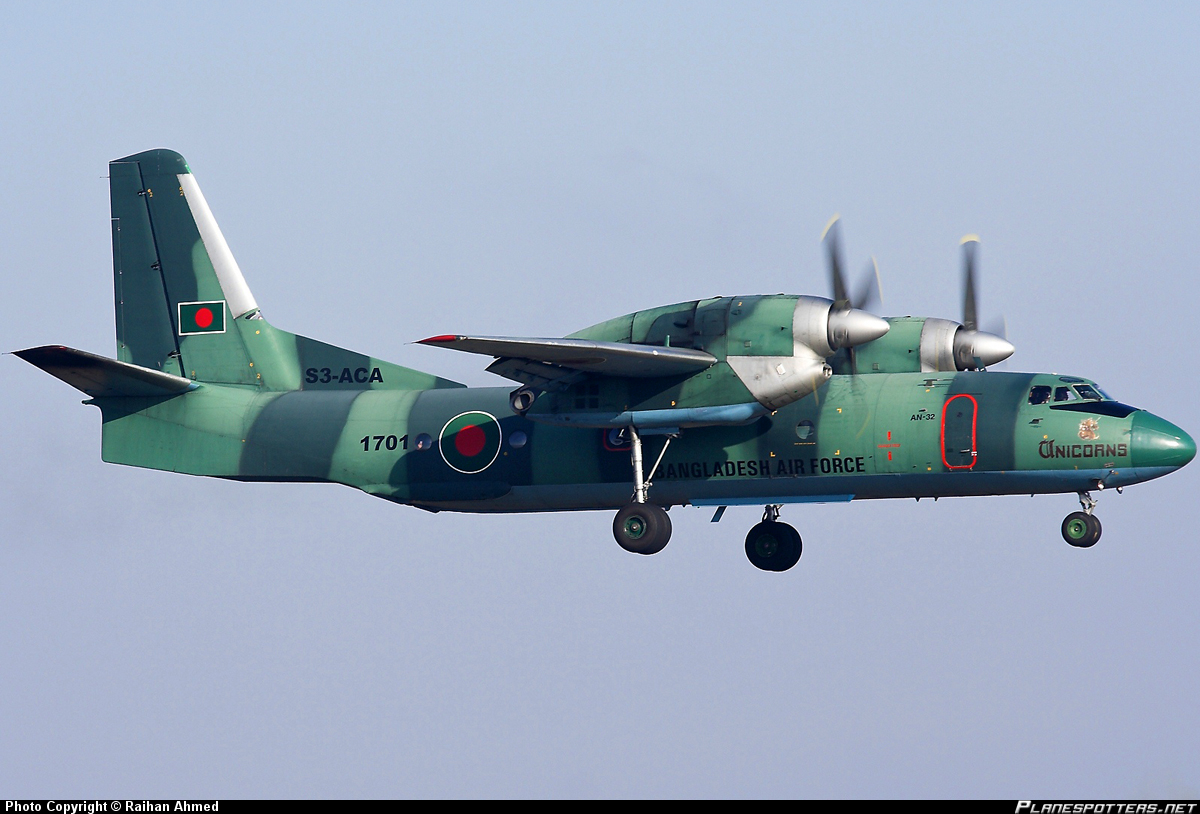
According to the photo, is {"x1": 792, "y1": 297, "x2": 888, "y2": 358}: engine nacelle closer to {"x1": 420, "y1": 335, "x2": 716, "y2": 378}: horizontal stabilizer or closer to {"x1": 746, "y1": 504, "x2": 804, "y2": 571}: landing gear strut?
{"x1": 420, "y1": 335, "x2": 716, "y2": 378}: horizontal stabilizer

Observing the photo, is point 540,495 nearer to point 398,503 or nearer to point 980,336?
point 398,503

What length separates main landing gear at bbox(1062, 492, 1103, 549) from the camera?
24375 mm

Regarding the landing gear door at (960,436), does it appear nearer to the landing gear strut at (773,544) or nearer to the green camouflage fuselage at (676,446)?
the green camouflage fuselage at (676,446)

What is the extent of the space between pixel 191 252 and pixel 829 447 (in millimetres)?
12854

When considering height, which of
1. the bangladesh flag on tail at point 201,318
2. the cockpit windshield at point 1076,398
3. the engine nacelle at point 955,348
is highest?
the bangladesh flag on tail at point 201,318

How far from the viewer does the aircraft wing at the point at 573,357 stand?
2362cm

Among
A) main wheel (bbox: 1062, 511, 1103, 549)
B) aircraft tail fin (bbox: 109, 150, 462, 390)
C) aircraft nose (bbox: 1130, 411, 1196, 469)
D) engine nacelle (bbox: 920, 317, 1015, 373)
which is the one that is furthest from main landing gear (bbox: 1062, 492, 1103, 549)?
aircraft tail fin (bbox: 109, 150, 462, 390)

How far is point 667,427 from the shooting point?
81.6 ft

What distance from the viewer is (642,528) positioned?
25.0 m

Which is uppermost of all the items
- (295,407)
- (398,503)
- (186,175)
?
(186,175)

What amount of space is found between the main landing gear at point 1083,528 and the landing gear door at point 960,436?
1810 millimetres

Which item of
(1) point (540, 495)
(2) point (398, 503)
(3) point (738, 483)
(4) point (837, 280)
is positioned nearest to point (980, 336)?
(4) point (837, 280)

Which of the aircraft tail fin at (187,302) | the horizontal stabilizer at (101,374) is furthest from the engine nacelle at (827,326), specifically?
the horizontal stabilizer at (101,374)

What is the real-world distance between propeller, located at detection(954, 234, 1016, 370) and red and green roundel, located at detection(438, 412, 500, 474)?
8078 mm
